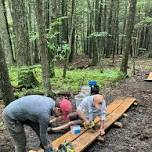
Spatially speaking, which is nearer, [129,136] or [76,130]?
[76,130]

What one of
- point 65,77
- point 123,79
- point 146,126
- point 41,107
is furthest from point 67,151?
point 123,79

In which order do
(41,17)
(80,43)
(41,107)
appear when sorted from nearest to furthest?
1. (41,107)
2. (41,17)
3. (80,43)

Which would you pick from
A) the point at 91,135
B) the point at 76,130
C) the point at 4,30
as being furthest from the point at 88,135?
the point at 4,30

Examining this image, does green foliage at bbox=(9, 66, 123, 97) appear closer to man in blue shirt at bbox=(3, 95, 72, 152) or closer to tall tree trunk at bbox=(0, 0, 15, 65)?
tall tree trunk at bbox=(0, 0, 15, 65)

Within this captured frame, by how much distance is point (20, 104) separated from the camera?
19.7ft

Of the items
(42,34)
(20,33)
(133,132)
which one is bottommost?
(133,132)

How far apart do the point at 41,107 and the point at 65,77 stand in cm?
1073

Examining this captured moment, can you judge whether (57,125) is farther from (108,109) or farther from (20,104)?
(20,104)

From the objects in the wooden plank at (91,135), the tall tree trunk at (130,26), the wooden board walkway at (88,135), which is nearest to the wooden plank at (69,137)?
the wooden board walkway at (88,135)

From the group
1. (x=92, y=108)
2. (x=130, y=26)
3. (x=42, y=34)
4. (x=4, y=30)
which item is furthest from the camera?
(x=4, y=30)

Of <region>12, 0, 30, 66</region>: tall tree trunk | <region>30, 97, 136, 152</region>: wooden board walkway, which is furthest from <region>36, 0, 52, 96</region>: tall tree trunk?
<region>12, 0, 30, 66</region>: tall tree trunk

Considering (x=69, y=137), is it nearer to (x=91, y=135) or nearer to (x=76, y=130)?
(x=76, y=130)

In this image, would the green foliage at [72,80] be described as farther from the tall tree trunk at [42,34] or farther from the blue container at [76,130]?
the blue container at [76,130]

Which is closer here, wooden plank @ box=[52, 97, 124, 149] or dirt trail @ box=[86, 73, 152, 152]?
wooden plank @ box=[52, 97, 124, 149]
